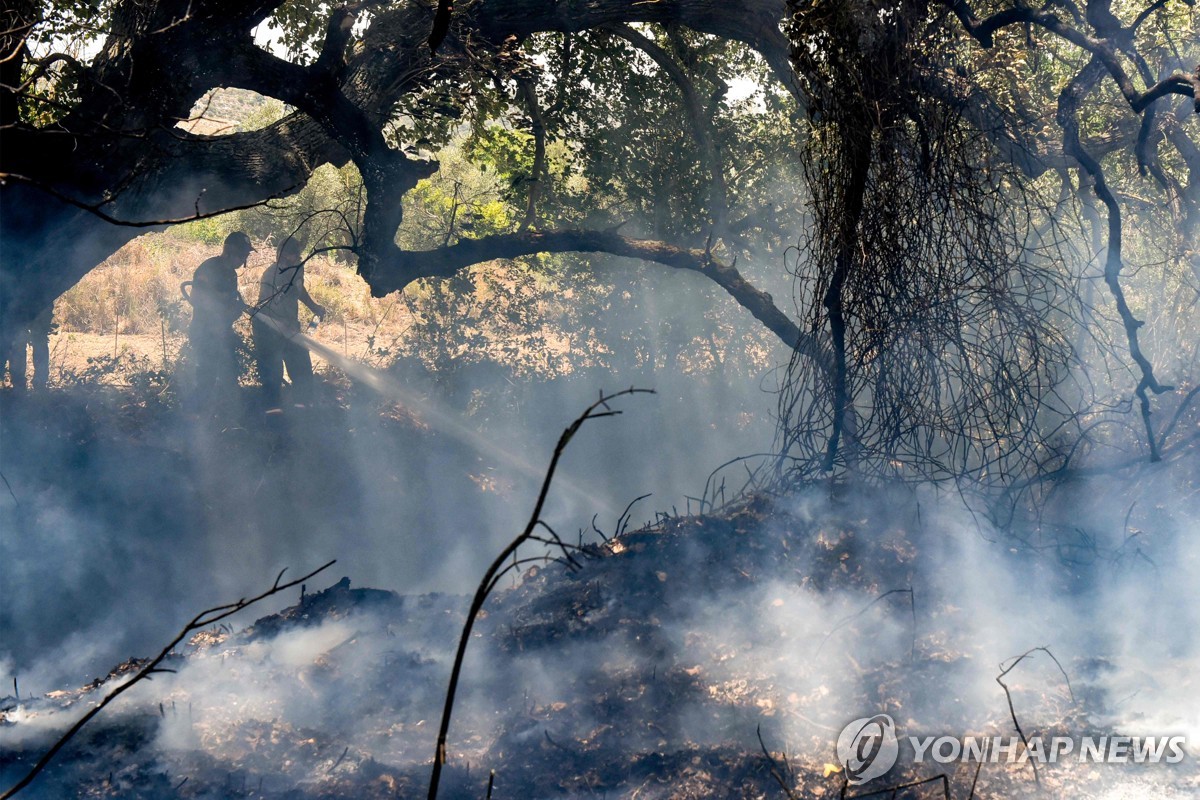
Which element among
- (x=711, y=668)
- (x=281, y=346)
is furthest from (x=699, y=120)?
(x=711, y=668)

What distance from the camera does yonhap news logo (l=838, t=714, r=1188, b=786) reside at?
383cm

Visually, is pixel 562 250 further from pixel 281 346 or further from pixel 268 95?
pixel 281 346

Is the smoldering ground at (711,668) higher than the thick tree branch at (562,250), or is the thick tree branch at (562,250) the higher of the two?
the thick tree branch at (562,250)

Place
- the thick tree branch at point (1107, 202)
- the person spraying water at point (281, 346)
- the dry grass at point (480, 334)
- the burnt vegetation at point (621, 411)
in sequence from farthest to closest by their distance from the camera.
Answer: the dry grass at point (480, 334) < the person spraying water at point (281, 346) < the thick tree branch at point (1107, 202) < the burnt vegetation at point (621, 411)

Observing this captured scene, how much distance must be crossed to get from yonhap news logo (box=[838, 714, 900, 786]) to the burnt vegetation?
0.30 ft

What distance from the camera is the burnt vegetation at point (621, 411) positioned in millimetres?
4168

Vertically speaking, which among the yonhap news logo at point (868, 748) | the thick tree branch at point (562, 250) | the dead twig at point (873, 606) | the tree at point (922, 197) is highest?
the thick tree branch at point (562, 250)

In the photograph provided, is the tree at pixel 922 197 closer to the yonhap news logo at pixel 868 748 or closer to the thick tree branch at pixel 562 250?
the yonhap news logo at pixel 868 748

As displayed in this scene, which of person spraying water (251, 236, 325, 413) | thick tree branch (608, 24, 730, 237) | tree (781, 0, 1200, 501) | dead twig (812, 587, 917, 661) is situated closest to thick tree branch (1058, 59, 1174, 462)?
tree (781, 0, 1200, 501)

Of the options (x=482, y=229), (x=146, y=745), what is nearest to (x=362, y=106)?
(x=482, y=229)

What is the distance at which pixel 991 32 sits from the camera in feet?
13.8

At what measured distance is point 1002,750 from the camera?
3910 mm

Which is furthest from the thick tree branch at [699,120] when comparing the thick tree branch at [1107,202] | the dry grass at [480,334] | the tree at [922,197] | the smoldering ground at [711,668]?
the smoldering ground at [711,668]

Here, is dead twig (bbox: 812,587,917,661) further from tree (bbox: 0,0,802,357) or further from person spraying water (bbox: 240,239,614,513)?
person spraying water (bbox: 240,239,614,513)
